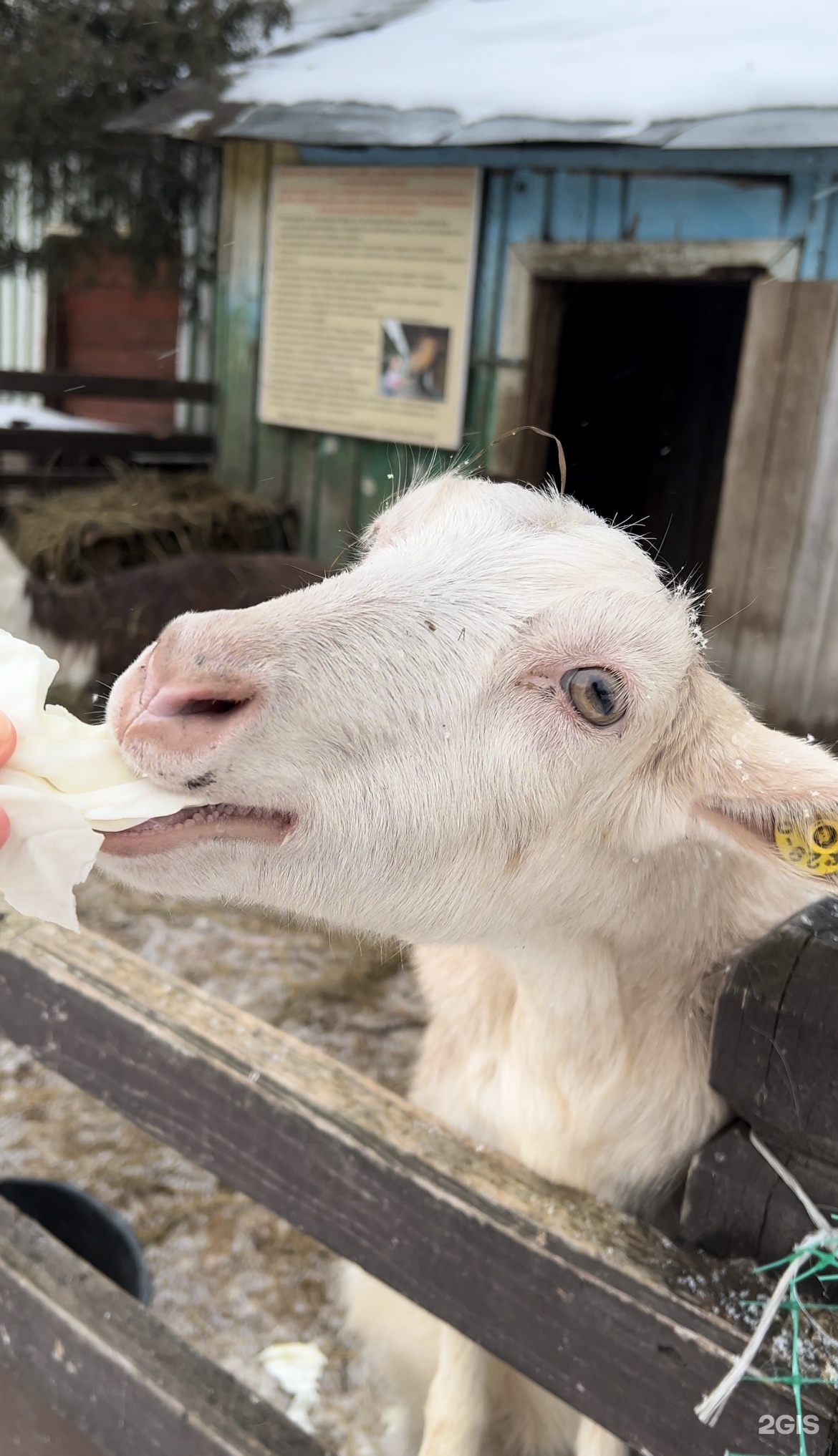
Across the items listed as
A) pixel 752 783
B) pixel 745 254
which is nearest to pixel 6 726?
pixel 752 783

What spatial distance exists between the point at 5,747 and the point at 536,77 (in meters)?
1.57

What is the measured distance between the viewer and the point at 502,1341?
1068 millimetres

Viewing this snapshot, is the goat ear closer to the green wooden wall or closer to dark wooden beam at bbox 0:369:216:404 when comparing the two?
the green wooden wall

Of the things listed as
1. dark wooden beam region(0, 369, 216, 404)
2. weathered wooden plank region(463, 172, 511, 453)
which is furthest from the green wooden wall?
dark wooden beam region(0, 369, 216, 404)

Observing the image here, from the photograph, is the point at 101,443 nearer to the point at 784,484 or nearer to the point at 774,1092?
the point at 784,484

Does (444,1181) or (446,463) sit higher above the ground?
(446,463)

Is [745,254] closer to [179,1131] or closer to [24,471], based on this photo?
[179,1131]

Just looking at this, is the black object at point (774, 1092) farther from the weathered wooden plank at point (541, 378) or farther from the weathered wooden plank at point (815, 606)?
the weathered wooden plank at point (541, 378)

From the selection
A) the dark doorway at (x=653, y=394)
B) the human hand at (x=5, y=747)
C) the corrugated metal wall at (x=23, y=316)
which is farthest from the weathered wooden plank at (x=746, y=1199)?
the corrugated metal wall at (x=23, y=316)

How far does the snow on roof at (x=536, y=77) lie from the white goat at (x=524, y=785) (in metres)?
0.78

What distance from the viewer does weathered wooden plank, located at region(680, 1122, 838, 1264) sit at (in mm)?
937

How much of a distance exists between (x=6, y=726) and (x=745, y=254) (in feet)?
5.08

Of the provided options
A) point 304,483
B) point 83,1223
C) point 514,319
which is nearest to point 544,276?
point 514,319

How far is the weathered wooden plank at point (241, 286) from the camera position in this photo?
7.31 ft
